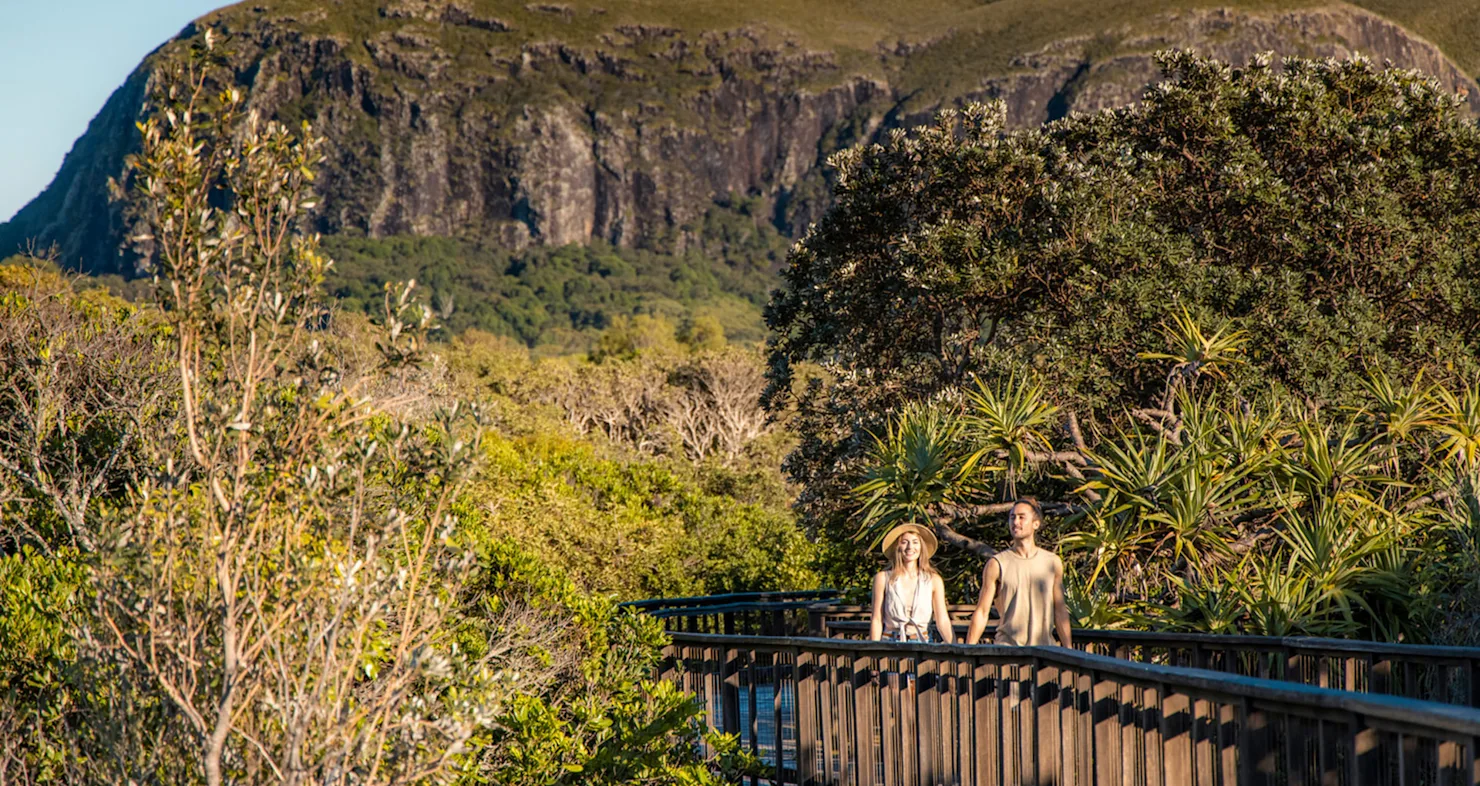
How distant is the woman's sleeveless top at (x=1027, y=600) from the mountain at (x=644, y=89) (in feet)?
440

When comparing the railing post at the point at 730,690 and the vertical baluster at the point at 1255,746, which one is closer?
the vertical baluster at the point at 1255,746

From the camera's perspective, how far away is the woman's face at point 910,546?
755 centimetres

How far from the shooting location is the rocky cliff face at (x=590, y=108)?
144125 mm

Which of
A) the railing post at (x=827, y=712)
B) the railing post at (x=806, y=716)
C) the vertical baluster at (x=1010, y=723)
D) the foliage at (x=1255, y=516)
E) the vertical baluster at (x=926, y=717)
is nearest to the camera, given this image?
the vertical baluster at (x=1010, y=723)

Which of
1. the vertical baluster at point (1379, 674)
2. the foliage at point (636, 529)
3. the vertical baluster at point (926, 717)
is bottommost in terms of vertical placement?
the foliage at point (636, 529)

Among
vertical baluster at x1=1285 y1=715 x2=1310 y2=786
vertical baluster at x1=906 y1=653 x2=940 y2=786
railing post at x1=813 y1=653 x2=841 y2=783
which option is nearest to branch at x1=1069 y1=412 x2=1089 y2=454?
railing post at x1=813 y1=653 x2=841 y2=783

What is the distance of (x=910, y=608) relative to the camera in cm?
753

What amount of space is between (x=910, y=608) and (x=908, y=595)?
7cm

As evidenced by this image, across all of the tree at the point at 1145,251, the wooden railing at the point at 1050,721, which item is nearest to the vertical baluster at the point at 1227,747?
the wooden railing at the point at 1050,721

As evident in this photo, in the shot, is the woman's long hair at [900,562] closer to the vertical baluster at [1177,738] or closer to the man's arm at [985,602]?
the man's arm at [985,602]

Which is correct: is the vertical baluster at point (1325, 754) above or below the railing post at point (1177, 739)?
above

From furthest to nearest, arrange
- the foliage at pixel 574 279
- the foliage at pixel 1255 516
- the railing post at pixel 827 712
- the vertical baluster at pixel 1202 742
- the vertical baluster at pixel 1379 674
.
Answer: the foliage at pixel 574 279
the foliage at pixel 1255 516
the railing post at pixel 827 712
the vertical baluster at pixel 1379 674
the vertical baluster at pixel 1202 742

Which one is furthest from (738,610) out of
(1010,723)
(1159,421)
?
(1010,723)

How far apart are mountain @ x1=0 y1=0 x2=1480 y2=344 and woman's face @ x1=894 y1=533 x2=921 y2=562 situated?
133455 mm
